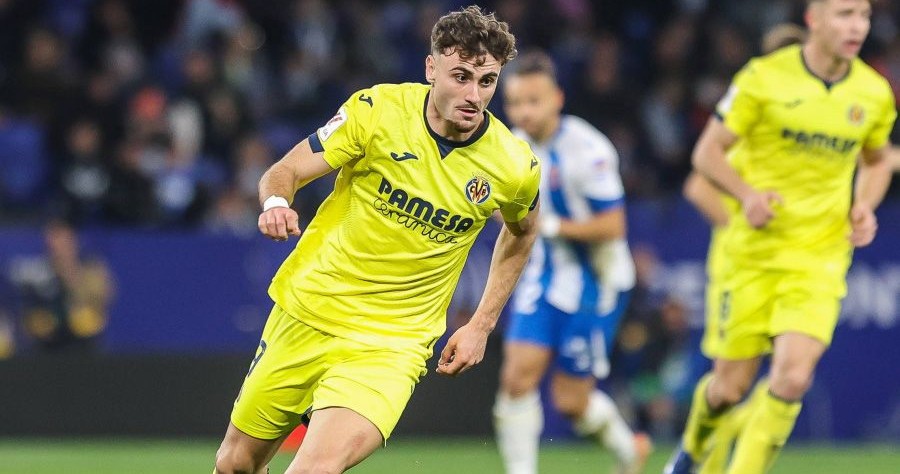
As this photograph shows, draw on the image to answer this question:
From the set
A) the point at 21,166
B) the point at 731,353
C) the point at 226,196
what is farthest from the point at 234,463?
the point at 21,166

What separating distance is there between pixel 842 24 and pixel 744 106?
62cm

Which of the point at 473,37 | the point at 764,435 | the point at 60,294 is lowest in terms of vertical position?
the point at 60,294

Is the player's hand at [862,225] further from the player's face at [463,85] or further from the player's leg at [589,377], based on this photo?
the player's face at [463,85]

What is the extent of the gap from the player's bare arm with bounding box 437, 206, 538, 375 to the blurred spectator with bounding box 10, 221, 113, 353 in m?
7.23

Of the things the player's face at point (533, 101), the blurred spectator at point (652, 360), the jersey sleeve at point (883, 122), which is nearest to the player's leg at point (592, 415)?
the player's face at point (533, 101)

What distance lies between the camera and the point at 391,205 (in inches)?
235

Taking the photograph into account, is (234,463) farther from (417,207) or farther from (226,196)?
(226,196)

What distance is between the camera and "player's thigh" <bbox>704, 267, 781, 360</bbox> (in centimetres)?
809

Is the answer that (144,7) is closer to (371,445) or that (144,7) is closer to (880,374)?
(880,374)

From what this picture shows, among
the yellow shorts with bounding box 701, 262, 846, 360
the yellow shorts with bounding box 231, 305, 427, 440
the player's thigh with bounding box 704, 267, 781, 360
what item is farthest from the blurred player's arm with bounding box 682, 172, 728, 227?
the yellow shorts with bounding box 231, 305, 427, 440

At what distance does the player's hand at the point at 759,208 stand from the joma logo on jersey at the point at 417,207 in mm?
2225

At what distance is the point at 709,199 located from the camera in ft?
29.2

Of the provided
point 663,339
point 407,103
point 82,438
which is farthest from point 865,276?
point 407,103

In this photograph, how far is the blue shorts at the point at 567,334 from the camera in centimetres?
902
